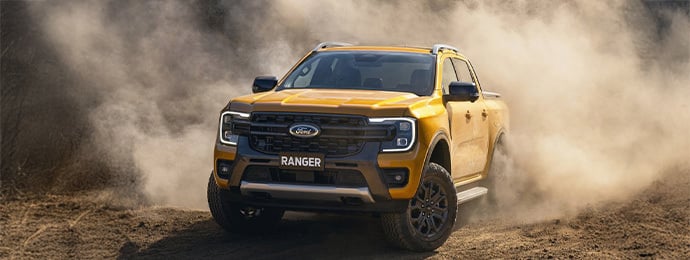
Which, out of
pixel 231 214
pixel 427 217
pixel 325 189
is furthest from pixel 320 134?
pixel 231 214

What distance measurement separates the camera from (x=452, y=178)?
8906mm

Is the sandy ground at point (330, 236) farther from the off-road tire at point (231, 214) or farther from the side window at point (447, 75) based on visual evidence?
the side window at point (447, 75)

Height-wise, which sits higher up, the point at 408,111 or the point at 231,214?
the point at 408,111

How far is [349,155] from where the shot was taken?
759 cm

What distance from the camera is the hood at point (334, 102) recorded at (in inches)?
306

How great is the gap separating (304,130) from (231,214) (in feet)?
4.29

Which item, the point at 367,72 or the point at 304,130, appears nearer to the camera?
the point at 304,130

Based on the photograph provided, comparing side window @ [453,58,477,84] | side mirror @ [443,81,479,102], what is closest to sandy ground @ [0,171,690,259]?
side mirror @ [443,81,479,102]

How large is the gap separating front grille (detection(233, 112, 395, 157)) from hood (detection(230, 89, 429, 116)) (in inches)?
2.6

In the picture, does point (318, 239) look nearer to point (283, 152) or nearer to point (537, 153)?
point (283, 152)

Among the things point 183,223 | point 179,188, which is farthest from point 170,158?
point 183,223

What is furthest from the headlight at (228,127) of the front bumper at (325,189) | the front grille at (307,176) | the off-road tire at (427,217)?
the off-road tire at (427,217)

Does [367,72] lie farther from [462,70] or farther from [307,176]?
[307,176]

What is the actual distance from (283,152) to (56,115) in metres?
9.74
